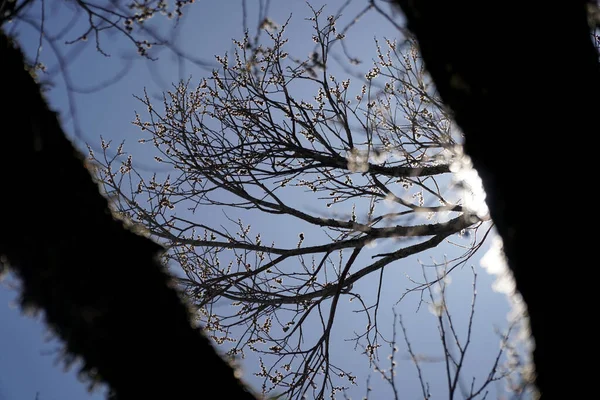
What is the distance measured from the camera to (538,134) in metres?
1.04

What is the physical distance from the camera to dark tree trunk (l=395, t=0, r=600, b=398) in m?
1.01

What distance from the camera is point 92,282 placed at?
1.07 meters

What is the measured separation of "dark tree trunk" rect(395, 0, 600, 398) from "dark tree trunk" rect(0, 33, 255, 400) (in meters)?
0.88

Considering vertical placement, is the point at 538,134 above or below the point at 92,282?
above

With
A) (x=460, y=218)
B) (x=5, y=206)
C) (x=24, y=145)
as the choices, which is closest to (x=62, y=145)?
(x=24, y=145)

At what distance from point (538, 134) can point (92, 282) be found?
125 cm

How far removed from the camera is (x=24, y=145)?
118 cm

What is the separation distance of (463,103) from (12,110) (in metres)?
1.37

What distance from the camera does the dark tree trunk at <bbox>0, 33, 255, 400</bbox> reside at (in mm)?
1036

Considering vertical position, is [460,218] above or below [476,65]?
above

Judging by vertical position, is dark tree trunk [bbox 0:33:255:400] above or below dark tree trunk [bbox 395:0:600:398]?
below

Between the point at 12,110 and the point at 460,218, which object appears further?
the point at 460,218

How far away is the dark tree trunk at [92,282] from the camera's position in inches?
40.8

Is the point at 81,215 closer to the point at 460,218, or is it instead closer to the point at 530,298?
the point at 530,298
